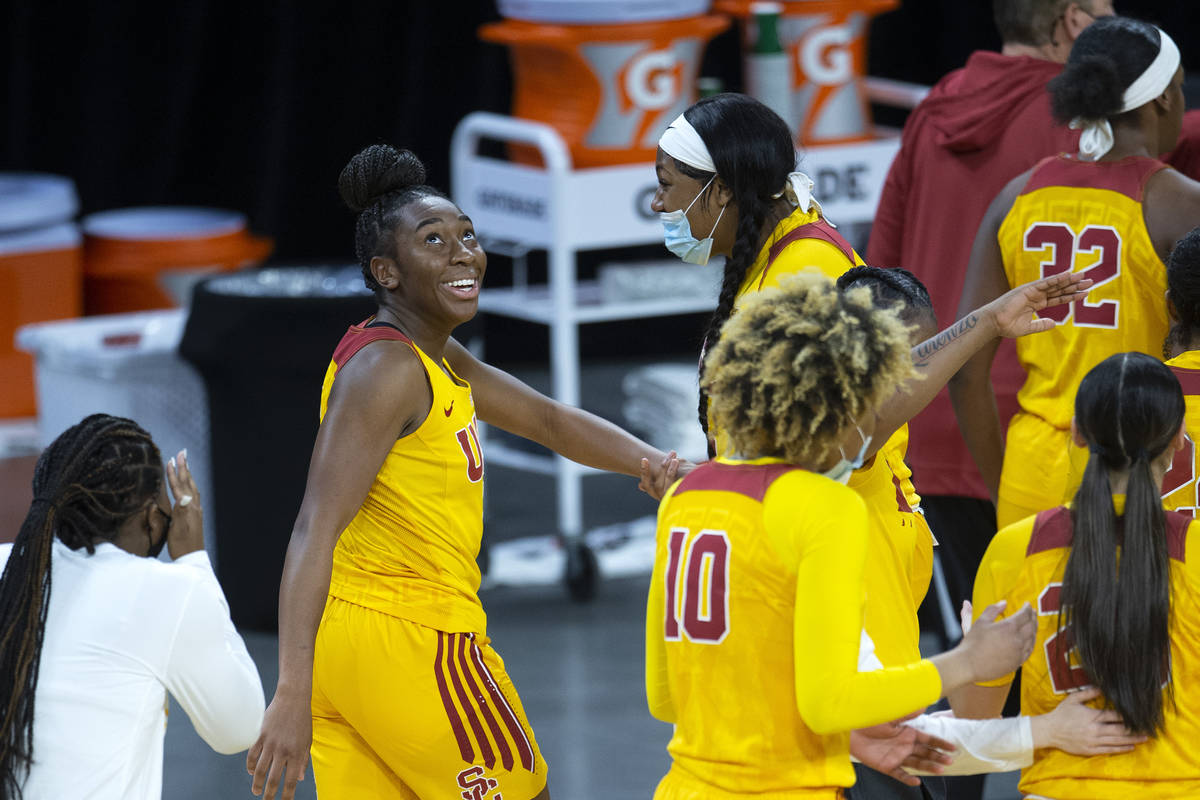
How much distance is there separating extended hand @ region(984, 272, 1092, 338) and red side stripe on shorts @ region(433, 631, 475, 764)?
1.03m

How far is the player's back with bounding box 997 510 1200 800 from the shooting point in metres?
2.44

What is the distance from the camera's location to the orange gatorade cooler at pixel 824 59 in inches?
233

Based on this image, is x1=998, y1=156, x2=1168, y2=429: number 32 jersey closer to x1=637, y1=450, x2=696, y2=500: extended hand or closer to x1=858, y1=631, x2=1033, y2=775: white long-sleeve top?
x1=637, y1=450, x2=696, y2=500: extended hand

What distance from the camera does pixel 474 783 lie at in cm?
293

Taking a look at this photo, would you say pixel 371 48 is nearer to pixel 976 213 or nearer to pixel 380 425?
pixel 976 213

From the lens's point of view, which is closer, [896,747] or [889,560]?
[896,747]

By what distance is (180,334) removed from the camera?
5832 millimetres

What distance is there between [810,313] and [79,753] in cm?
125

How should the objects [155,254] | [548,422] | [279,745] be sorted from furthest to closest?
1. [155,254]
2. [548,422]
3. [279,745]

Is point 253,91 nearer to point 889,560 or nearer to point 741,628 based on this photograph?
point 889,560

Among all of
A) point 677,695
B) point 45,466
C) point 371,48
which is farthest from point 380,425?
point 371,48

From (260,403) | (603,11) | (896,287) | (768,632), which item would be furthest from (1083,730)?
(603,11)

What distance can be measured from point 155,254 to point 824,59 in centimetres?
319

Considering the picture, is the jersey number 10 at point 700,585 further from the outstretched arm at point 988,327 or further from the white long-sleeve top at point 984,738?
the outstretched arm at point 988,327
